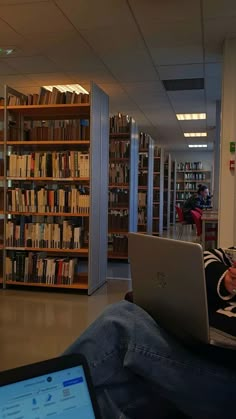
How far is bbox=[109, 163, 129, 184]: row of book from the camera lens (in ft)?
20.2

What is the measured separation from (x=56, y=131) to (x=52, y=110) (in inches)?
10.4

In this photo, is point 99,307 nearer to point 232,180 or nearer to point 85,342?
point 232,180

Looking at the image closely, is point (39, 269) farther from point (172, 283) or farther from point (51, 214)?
point (172, 283)

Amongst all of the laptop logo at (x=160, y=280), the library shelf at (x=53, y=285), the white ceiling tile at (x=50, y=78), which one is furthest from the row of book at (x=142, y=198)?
the laptop logo at (x=160, y=280)

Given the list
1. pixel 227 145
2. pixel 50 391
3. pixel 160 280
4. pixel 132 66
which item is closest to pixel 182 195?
pixel 132 66

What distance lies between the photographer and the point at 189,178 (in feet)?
49.5

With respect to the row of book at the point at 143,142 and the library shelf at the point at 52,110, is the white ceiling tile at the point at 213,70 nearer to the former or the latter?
the library shelf at the point at 52,110

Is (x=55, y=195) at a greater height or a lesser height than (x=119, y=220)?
→ greater

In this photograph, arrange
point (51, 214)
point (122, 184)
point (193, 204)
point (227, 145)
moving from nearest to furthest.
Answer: point (227, 145) → point (51, 214) → point (122, 184) → point (193, 204)

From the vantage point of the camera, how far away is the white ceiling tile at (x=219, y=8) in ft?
11.3

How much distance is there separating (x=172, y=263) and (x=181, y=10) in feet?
10.5

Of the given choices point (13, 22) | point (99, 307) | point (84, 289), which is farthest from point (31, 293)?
point (13, 22)

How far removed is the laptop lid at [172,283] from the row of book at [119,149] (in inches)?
197

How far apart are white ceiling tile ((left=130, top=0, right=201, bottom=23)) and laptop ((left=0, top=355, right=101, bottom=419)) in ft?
11.1
